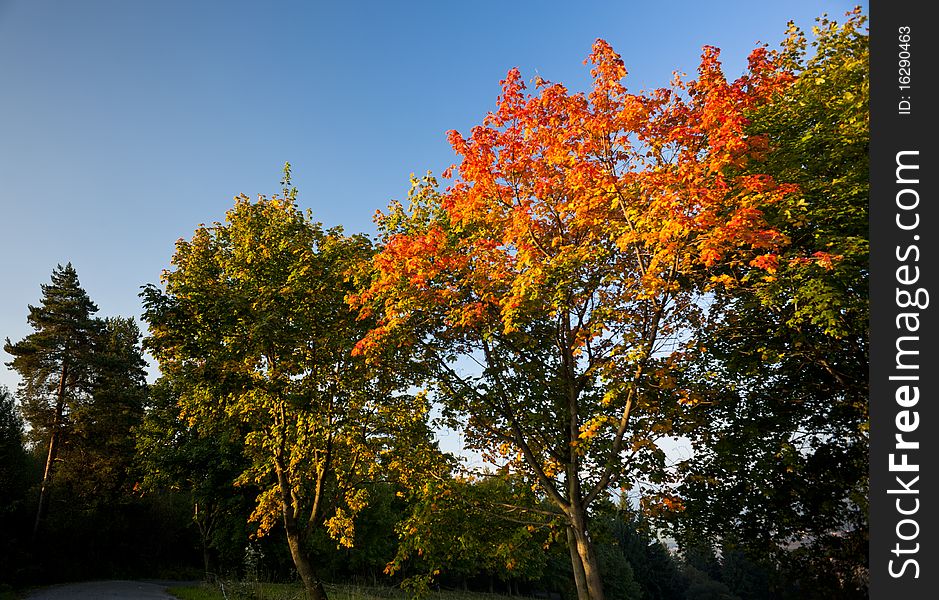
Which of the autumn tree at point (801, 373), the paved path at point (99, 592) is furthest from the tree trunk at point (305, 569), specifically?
A: the paved path at point (99, 592)

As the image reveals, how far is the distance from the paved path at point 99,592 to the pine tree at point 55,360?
9.49 meters

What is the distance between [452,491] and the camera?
12500 mm

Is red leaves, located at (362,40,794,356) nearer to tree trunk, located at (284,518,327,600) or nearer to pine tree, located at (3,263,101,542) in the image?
tree trunk, located at (284,518,327,600)

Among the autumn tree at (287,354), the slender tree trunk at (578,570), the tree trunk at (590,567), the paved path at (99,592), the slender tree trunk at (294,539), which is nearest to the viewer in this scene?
the tree trunk at (590,567)

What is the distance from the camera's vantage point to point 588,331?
10.9 metres

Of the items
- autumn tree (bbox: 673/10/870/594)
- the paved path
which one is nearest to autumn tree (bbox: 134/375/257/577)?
the paved path

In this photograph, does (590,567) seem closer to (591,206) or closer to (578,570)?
(578,570)

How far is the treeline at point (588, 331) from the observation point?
387 inches

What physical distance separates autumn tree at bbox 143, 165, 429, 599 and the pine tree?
81.9 feet

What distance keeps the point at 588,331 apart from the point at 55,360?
127 ft

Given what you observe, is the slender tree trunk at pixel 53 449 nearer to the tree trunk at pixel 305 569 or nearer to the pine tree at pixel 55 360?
the pine tree at pixel 55 360

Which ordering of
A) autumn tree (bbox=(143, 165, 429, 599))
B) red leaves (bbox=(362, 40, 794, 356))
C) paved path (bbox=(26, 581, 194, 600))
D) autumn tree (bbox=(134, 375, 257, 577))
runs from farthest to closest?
autumn tree (bbox=(134, 375, 257, 577))
paved path (bbox=(26, 581, 194, 600))
autumn tree (bbox=(143, 165, 429, 599))
red leaves (bbox=(362, 40, 794, 356))

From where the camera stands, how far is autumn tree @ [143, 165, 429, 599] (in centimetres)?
1416

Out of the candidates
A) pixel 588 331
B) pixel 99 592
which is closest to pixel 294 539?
pixel 588 331
